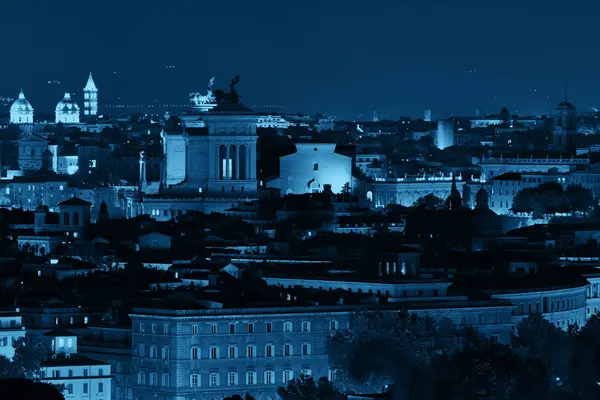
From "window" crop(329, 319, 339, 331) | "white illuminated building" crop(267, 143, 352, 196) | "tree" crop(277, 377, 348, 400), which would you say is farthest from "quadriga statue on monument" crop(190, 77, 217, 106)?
"tree" crop(277, 377, 348, 400)

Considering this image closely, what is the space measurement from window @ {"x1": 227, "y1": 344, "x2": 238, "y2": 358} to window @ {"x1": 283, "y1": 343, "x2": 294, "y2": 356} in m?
1.24

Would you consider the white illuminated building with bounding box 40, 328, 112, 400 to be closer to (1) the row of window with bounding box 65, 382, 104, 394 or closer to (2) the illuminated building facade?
(1) the row of window with bounding box 65, 382, 104, 394

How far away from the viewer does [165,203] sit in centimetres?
12100

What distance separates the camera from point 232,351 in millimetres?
71562

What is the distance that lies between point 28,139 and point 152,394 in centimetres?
11255

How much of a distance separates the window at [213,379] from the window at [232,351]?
1.96ft

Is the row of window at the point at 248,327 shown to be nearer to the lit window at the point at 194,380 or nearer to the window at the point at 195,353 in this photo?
the window at the point at 195,353

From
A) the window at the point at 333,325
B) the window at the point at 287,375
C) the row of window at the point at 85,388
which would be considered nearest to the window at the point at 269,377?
the window at the point at 287,375

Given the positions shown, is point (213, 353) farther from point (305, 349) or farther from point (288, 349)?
point (305, 349)

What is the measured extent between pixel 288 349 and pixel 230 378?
185cm

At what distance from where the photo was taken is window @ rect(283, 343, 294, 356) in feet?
238

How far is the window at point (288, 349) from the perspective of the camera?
7240 cm

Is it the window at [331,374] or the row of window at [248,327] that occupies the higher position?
the row of window at [248,327]

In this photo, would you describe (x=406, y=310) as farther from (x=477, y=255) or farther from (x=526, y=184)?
(x=526, y=184)
